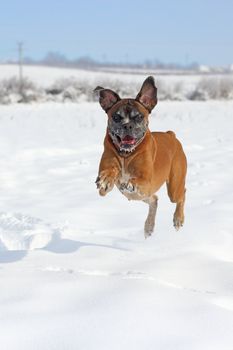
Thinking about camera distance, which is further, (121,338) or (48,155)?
(48,155)

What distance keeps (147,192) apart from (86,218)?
3.15 metres

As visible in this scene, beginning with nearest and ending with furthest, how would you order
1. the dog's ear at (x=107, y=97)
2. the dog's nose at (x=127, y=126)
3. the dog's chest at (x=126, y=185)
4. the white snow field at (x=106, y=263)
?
the white snow field at (x=106, y=263), the dog's nose at (x=127, y=126), the dog's ear at (x=107, y=97), the dog's chest at (x=126, y=185)

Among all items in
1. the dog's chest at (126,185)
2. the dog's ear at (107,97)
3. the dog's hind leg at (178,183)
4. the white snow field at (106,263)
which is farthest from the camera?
the dog's hind leg at (178,183)

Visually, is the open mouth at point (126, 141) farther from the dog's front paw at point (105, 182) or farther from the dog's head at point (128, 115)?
the dog's front paw at point (105, 182)

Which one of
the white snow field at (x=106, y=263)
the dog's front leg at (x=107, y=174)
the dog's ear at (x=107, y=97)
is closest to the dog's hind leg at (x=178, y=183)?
the white snow field at (x=106, y=263)

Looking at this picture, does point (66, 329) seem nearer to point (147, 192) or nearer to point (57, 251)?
point (147, 192)

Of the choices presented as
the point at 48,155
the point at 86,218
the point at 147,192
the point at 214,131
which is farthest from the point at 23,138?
the point at 147,192

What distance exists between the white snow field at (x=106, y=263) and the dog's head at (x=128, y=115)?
3.38 ft

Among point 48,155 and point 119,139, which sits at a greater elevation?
point 119,139

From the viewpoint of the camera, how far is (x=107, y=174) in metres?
4.30

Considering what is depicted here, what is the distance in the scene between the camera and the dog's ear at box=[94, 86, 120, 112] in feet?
13.9

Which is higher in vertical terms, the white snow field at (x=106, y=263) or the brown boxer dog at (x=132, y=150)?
the brown boxer dog at (x=132, y=150)

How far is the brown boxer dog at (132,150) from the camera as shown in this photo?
4.14m

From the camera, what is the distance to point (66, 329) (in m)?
3.22
